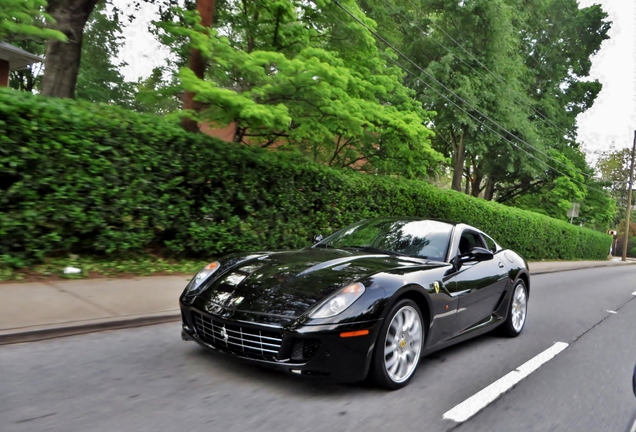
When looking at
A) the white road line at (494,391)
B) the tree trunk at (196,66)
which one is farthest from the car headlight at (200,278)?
the tree trunk at (196,66)

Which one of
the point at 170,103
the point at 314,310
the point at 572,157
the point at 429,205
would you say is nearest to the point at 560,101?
the point at 572,157

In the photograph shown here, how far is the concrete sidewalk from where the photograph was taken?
4.48 m

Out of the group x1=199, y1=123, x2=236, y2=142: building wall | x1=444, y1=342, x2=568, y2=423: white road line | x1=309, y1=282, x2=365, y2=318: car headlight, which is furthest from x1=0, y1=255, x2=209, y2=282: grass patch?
x1=444, y1=342, x2=568, y2=423: white road line

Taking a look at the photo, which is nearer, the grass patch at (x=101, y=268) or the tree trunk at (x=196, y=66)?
the grass patch at (x=101, y=268)

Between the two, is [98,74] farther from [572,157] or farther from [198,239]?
[572,157]

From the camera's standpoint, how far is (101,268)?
716 cm

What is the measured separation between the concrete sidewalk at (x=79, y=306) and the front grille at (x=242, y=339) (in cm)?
171

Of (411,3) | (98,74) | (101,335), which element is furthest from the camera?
(98,74)

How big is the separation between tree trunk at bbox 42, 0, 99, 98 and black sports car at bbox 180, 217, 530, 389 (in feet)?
23.1

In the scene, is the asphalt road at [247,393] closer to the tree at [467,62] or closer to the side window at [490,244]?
the side window at [490,244]

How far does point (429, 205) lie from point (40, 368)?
12.4 meters

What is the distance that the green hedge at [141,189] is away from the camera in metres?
6.32

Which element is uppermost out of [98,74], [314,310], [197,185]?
[98,74]

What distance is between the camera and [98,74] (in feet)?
73.3
